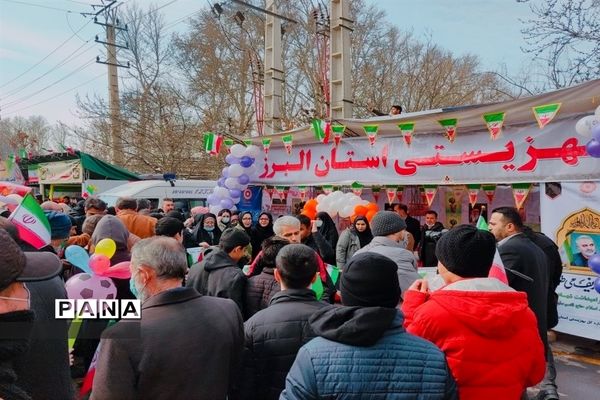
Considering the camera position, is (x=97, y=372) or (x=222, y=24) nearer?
(x=97, y=372)

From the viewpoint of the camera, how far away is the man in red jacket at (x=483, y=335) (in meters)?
1.71

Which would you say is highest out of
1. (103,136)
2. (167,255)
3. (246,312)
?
(103,136)

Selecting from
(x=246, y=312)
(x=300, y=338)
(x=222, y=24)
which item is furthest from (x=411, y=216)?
(x=222, y=24)

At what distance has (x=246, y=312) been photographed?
304 cm

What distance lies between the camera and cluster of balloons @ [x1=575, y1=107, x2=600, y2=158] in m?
4.56

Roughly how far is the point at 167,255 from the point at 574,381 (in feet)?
14.2

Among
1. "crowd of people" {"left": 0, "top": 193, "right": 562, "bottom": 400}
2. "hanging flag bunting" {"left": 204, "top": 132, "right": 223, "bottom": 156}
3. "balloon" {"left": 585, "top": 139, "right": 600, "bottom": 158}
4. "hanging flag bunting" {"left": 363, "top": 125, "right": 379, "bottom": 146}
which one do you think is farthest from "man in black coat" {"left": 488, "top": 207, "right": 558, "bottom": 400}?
"hanging flag bunting" {"left": 204, "top": 132, "right": 223, "bottom": 156}

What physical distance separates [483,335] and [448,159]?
5301mm

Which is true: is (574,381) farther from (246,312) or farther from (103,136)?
(103,136)

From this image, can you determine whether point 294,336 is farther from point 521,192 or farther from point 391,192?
point 391,192

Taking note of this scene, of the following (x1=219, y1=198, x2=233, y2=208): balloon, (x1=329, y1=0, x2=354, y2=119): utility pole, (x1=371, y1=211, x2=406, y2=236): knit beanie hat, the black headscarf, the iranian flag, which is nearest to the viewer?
the iranian flag

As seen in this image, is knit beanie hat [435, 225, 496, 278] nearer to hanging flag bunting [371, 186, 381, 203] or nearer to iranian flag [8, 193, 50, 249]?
iranian flag [8, 193, 50, 249]

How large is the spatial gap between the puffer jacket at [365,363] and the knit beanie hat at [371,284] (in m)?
0.04

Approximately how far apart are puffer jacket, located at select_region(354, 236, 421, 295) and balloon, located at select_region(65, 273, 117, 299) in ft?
5.98
